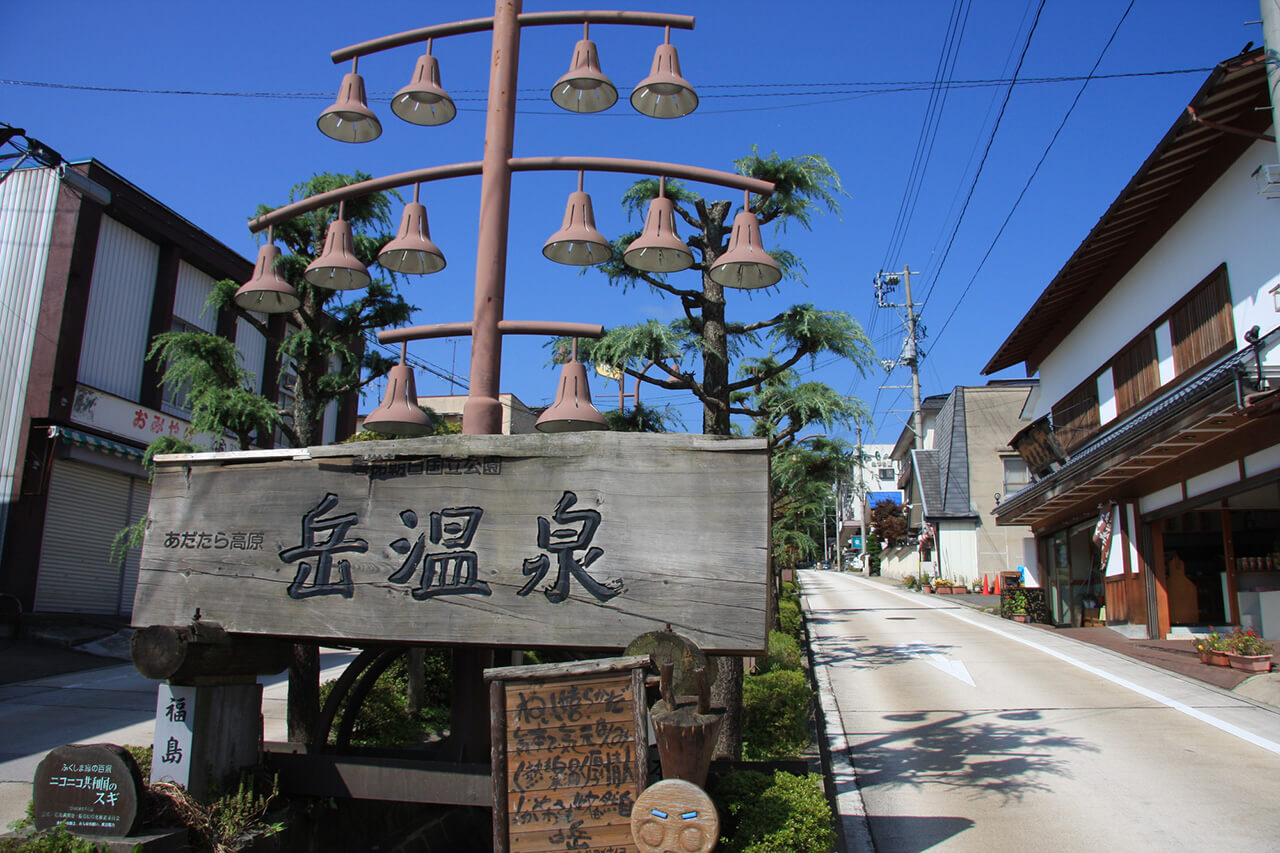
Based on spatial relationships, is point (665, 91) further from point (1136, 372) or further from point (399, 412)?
point (1136, 372)

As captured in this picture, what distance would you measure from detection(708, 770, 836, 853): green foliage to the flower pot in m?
10.6

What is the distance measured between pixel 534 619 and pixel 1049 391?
73.0ft

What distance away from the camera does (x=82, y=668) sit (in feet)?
44.5

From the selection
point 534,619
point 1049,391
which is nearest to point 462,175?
point 534,619

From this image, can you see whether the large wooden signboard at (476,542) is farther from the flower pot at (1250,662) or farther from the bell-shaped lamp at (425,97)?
the flower pot at (1250,662)

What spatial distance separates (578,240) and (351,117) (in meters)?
2.08

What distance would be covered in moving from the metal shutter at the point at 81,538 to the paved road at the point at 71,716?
9.18 feet

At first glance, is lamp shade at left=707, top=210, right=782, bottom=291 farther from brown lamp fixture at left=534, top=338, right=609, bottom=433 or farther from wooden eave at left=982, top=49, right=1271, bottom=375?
wooden eave at left=982, top=49, right=1271, bottom=375

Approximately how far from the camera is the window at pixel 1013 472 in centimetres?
3169

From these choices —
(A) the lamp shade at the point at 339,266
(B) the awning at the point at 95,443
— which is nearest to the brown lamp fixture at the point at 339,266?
(A) the lamp shade at the point at 339,266

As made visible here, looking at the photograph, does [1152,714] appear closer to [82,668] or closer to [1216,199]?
[1216,199]

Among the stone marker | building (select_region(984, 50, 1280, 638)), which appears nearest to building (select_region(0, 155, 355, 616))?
the stone marker

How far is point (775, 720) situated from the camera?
9109 millimetres

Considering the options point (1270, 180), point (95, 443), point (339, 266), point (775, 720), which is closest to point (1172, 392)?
point (1270, 180)
